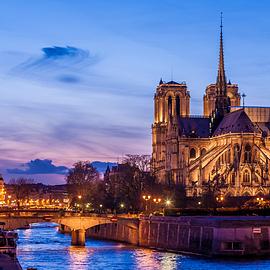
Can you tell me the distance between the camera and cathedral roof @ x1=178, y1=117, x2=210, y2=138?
5408 inches

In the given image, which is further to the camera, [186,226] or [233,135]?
[233,135]

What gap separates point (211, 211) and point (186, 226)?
15.9 meters

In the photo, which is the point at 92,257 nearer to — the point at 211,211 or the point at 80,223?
the point at 80,223

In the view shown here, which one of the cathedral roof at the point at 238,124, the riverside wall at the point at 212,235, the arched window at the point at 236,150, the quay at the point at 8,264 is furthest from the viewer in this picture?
the cathedral roof at the point at 238,124

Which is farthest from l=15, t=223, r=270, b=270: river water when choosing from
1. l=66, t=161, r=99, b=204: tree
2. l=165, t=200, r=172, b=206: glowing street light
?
l=66, t=161, r=99, b=204: tree

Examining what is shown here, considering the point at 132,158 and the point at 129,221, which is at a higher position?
the point at 132,158

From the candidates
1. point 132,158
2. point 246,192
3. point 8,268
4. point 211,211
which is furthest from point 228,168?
point 8,268

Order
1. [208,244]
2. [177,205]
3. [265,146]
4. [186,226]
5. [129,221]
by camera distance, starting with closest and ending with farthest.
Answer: [208,244] → [186,226] → [129,221] → [177,205] → [265,146]

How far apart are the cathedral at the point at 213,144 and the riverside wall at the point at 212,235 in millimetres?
43990

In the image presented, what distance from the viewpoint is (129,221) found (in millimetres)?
80375

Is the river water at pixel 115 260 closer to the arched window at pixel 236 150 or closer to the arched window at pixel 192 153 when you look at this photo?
the arched window at pixel 236 150

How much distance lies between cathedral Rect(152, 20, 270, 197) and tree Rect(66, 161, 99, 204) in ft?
A: 39.7

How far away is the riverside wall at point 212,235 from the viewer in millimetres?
62812

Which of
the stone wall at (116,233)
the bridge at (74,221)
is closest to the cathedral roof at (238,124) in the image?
the stone wall at (116,233)
